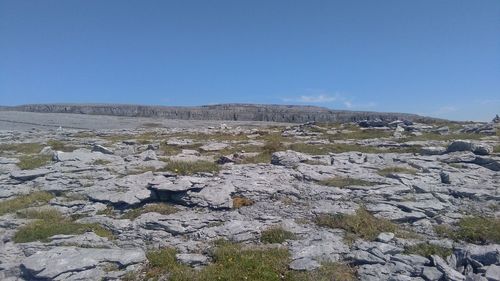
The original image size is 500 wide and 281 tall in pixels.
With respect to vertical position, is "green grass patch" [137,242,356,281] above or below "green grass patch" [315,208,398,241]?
below

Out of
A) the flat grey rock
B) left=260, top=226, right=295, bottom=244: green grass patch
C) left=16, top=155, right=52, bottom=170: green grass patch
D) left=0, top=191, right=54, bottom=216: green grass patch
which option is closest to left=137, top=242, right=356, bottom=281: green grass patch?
left=260, top=226, right=295, bottom=244: green grass patch

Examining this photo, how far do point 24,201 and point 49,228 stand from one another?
3.60 metres

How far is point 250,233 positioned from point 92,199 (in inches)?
264

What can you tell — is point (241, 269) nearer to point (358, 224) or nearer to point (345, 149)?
point (358, 224)

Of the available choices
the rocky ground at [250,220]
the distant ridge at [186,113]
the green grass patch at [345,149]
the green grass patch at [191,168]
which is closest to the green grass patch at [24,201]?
the rocky ground at [250,220]

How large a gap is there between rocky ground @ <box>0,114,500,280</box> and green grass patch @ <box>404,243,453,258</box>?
0.10 ft

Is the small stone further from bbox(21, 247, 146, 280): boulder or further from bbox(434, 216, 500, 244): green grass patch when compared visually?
bbox(21, 247, 146, 280): boulder

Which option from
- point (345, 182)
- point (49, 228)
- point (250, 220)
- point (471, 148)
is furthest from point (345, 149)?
point (49, 228)

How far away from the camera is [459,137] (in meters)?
34.3

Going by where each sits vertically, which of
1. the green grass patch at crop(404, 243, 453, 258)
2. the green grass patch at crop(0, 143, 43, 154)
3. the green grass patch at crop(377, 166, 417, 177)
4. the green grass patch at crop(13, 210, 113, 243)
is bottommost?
the green grass patch at crop(13, 210, 113, 243)

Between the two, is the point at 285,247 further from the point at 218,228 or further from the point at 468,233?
the point at 468,233

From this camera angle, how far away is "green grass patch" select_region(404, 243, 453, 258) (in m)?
10.2

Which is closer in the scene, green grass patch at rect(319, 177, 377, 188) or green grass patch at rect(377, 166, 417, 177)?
green grass patch at rect(319, 177, 377, 188)

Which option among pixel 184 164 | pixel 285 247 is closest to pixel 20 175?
pixel 184 164
